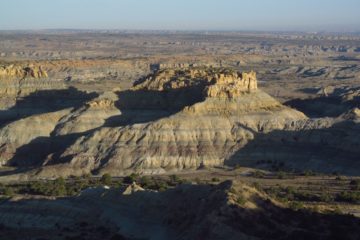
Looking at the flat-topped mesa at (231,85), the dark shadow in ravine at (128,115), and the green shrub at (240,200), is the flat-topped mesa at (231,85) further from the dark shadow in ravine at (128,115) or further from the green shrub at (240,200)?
the green shrub at (240,200)

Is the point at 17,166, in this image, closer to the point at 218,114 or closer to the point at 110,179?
the point at 110,179

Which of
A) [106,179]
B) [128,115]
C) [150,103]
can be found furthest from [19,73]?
[106,179]

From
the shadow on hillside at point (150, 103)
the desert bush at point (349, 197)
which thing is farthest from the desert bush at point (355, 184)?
the shadow on hillside at point (150, 103)

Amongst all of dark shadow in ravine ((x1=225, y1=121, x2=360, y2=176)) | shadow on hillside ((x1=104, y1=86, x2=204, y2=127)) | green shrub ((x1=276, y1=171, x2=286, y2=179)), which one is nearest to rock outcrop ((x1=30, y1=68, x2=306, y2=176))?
shadow on hillside ((x1=104, y1=86, x2=204, y2=127))

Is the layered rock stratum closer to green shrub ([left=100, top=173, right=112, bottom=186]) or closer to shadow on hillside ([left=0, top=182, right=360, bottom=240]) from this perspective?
green shrub ([left=100, top=173, right=112, bottom=186])

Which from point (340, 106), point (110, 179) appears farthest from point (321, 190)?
point (340, 106)
